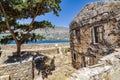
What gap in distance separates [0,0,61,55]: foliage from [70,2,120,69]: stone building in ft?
10.0

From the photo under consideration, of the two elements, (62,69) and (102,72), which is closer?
(102,72)

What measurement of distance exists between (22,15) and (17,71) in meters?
5.68

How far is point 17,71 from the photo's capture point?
14.9 metres

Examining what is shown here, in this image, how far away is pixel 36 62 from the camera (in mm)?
18484

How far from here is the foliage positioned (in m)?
15.6

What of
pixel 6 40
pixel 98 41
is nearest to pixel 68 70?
pixel 98 41

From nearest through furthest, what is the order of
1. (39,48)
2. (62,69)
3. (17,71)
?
(17,71)
(62,69)
(39,48)

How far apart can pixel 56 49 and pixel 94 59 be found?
41.9ft

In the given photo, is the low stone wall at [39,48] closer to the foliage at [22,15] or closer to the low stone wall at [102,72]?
the foliage at [22,15]

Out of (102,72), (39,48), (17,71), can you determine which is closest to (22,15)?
(17,71)

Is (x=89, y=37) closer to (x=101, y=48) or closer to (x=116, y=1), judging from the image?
(x=101, y=48)

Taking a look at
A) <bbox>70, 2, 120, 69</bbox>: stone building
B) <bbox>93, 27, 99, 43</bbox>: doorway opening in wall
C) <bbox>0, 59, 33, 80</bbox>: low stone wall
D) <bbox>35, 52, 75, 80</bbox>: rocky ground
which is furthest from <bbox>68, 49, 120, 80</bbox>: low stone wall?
<bbox>35, 52, 75, 80</bbox>: rocky ground

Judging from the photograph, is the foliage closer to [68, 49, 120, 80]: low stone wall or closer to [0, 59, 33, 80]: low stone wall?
[0, 59, 33, 80]: low stone wall

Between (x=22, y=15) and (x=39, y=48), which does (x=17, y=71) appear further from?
(x=39, y=48)
